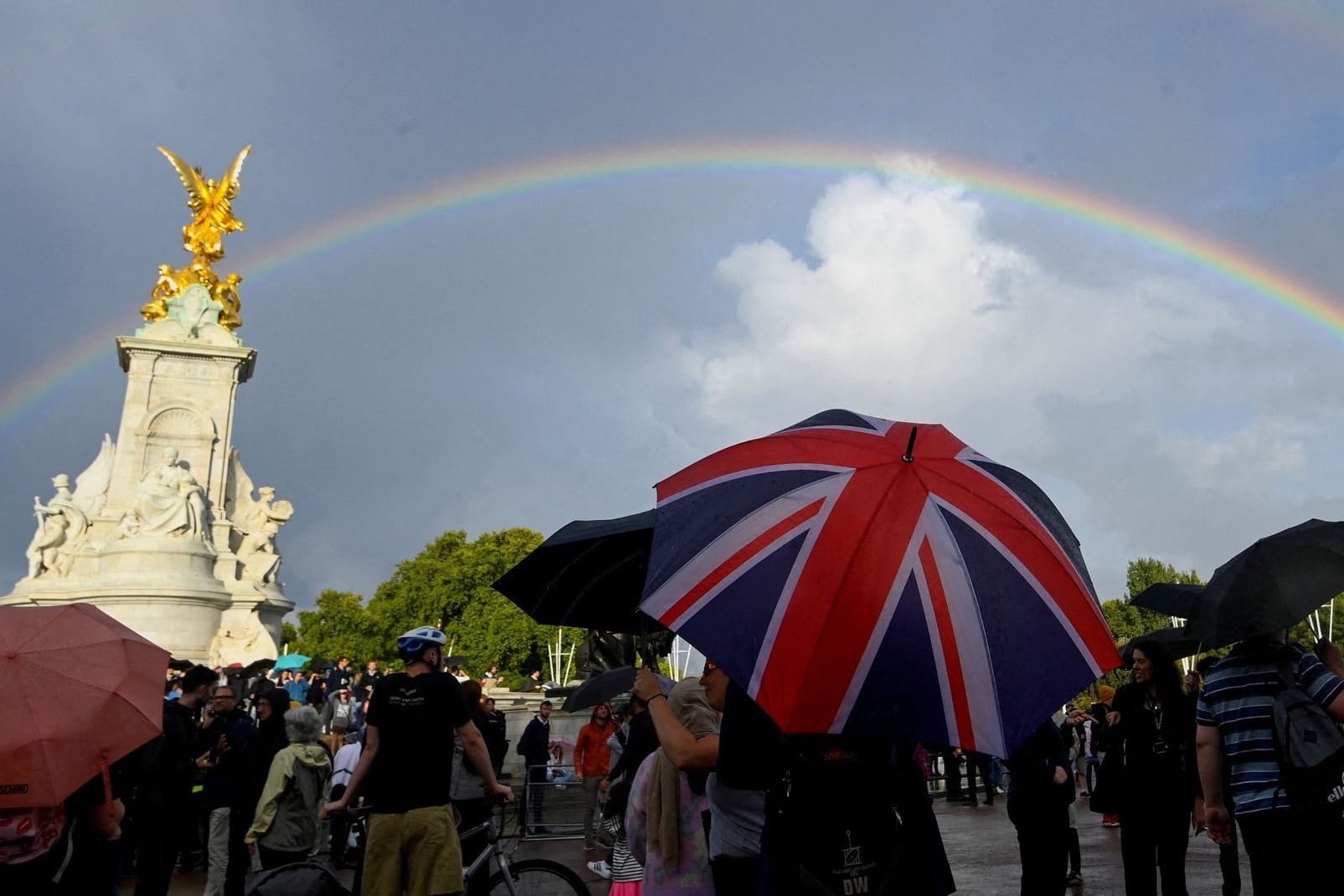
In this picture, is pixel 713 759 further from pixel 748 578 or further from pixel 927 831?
pixel 748 578

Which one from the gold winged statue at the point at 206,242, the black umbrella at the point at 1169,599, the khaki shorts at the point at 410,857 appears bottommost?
the khaki shorts at the point at 410,857

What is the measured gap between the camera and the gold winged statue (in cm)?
5247

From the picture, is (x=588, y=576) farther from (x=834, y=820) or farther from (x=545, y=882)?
(x=834, y=820)

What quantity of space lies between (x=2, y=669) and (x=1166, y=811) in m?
5.42

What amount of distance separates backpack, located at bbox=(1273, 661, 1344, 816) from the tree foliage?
2610 inches

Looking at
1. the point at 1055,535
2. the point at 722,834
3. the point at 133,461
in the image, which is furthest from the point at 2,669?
the point at 133,461

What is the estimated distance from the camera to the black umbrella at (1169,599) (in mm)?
7641

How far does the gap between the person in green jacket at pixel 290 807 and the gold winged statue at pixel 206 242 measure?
48156mm

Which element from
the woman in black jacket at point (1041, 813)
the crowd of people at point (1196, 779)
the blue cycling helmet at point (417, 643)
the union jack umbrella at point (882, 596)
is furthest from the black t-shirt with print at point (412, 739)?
the woman in black jacket at point (1041, 813)

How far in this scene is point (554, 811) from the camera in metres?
13.5

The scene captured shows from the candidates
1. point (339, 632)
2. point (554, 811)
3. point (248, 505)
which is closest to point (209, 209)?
point (248, 505)

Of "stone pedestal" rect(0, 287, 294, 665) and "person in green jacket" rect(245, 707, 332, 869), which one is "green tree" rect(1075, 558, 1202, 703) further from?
"person in green jacket" rect(245, 707, 332, 869)

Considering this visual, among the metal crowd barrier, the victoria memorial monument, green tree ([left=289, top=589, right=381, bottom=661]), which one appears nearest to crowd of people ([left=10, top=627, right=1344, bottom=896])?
the metal crowd barrier

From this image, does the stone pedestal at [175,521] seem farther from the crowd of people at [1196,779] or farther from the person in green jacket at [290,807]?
the crowd of people at [1196,779]
